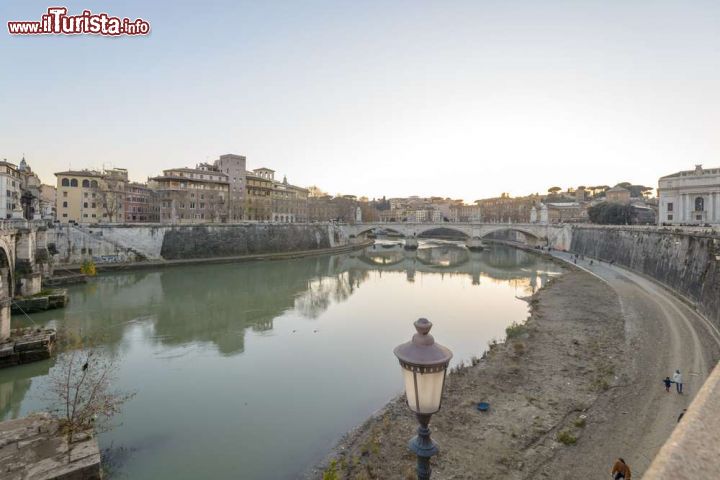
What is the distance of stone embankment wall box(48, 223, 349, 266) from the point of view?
32.9m

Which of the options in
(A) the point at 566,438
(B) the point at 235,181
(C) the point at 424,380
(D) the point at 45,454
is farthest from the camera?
(B) the point at 235,181

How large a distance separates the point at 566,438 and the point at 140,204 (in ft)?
197

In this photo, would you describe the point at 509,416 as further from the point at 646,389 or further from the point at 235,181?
the point at 235,181

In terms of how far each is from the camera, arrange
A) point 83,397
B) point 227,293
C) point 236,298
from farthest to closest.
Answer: point 227,293, point 236,298, point 83,397

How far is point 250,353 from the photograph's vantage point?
14703mm

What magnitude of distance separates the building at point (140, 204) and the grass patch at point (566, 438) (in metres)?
54.4

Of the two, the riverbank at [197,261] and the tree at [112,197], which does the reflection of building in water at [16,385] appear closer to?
the riverbank at [197,261]

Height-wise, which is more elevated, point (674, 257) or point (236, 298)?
point (674, 257)

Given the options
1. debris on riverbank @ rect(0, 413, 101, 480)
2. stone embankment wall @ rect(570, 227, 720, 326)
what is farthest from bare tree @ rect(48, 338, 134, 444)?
stone embankment wall @ rect(570, 227, 720, 326)

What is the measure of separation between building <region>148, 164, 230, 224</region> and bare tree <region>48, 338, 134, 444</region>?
3663 cm

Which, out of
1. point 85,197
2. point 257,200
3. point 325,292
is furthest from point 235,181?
point 325,292

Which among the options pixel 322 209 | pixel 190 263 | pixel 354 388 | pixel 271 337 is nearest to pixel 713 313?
pixel 354 388

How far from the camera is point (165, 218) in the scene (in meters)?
49.5

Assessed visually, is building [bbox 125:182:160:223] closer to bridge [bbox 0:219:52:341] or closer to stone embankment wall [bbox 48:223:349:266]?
stone embankment wall [bbox 48:223:349:266]
